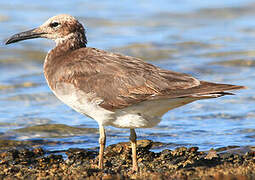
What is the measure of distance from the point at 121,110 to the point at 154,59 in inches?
318

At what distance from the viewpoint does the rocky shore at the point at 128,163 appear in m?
7.22

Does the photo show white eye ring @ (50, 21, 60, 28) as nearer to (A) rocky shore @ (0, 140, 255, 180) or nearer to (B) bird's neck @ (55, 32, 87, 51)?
(B) bird's neck @ (55, 32, 87, 51)

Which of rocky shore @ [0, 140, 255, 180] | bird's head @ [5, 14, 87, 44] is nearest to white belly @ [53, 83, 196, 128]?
rocky shore @ [0, 140, 255, 180]

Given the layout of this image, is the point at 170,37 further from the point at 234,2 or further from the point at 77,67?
the point at 77,67

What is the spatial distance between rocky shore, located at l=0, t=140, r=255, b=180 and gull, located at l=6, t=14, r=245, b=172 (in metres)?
0.38

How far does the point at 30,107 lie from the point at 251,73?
18.7ft

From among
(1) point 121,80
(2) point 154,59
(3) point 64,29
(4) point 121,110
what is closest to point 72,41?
(3) point 64,29

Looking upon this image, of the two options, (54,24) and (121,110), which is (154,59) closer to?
(54,24)

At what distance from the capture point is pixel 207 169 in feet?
24.3

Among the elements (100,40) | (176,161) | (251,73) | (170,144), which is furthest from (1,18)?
(176,161)

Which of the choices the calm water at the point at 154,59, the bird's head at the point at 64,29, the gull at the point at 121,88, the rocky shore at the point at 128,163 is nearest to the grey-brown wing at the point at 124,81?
the gull at the point at 121,88

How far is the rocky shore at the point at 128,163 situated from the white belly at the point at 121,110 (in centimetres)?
73

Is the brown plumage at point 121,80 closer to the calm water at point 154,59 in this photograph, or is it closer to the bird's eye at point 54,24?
the bird's eye at point 54,24

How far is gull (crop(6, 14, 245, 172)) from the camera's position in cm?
719
